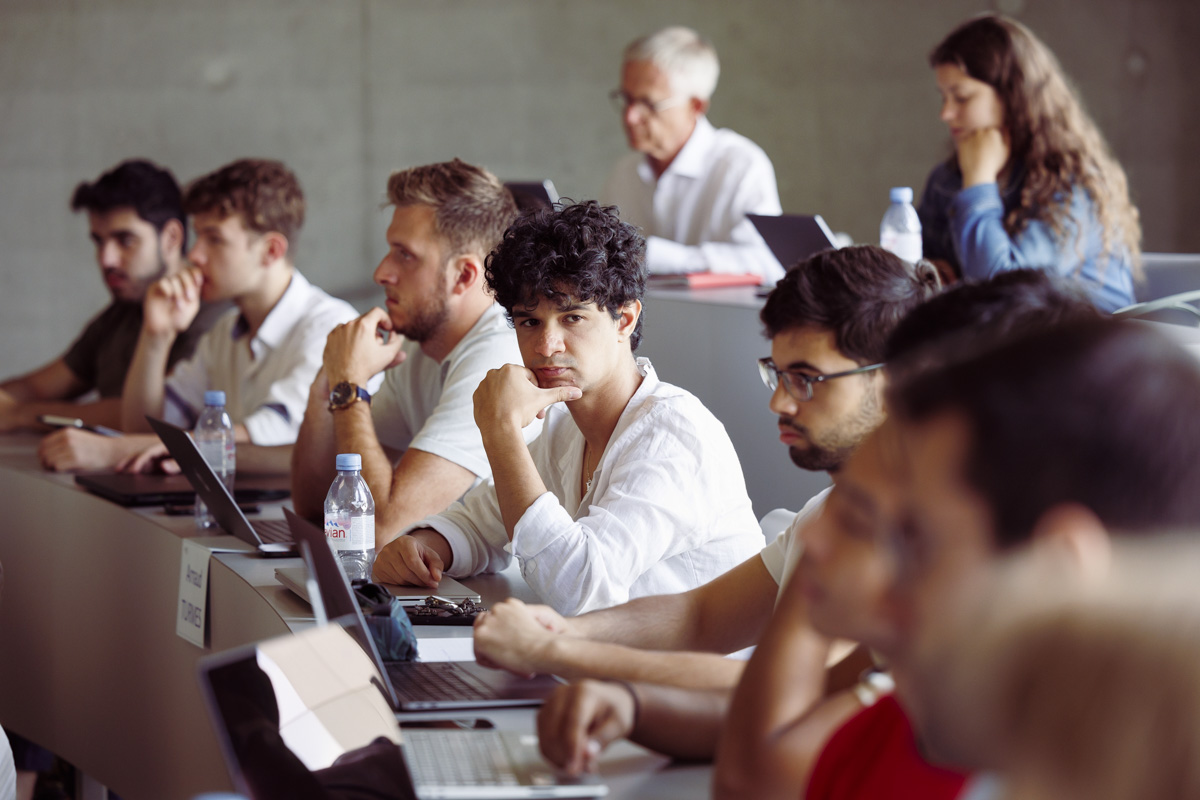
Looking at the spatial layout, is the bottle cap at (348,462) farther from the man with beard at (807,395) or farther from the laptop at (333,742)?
the laptop at (333,742)

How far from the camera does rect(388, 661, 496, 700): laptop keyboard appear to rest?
1.21m

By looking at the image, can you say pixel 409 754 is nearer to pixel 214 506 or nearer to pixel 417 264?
pixel 214 506

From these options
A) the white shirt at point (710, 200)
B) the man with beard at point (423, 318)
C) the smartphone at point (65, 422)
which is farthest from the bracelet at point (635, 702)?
the white shirt at point (710, 200)

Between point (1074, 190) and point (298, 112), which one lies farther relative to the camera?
point (298, 112)

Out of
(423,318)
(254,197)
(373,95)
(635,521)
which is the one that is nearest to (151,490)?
(423,318)

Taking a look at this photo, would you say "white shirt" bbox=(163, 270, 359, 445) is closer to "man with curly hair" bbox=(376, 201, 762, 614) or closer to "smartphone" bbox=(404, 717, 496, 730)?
"man with curly hair" bbox=(376, 201, 762, 614)

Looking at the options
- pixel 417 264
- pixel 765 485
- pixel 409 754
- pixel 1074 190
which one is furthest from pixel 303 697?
pixel 1074 190

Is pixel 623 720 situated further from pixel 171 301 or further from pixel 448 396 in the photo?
pixel 171 301

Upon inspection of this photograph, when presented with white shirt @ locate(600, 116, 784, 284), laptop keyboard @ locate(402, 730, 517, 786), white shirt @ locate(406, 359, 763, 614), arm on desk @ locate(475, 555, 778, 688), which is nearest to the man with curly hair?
white shirt @ locate(406, 359, 763, 614)

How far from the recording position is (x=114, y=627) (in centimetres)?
235

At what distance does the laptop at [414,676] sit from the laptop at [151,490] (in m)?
1.17

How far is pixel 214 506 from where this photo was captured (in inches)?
79.9

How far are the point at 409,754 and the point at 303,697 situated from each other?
0.10 metres

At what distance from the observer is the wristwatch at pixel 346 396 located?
2.25 m
